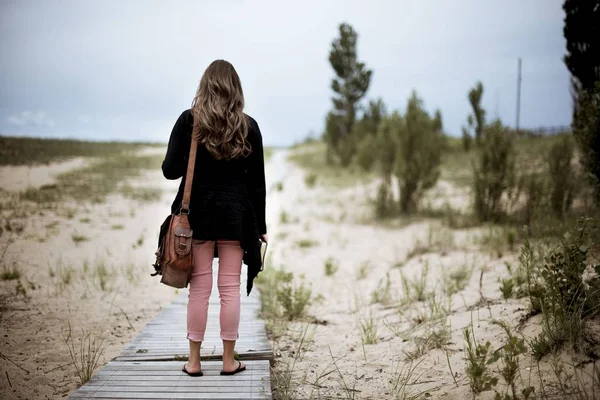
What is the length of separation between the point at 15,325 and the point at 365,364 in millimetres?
3035

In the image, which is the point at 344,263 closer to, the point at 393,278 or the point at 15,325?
the point at 393,278

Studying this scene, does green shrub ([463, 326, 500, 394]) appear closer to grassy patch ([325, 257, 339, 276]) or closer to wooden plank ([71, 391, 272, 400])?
wooden plank ([71, 391, 272, 400])

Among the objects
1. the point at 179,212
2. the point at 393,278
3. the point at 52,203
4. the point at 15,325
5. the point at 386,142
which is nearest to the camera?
the point at 179,212

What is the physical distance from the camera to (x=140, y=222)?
9.17 meters

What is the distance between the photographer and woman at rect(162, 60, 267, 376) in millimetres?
2461

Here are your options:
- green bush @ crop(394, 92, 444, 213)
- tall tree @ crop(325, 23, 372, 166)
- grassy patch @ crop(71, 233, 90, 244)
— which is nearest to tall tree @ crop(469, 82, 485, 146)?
tall tree @ crop(325, 23, 372, 166)

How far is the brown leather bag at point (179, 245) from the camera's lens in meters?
2.45

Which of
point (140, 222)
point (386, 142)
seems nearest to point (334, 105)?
point (386, 142)

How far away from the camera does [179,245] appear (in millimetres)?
2449

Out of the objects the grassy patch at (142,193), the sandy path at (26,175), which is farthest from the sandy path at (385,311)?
the sandy path at (26,175)

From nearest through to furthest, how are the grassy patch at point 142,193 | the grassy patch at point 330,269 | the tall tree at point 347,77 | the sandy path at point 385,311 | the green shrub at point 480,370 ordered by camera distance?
the green shrub at point 480,370, the sandy path at point 385,311, the grassy patch at point 330,269, the grassy patch at point 142,193, the tall tree at point 347,77

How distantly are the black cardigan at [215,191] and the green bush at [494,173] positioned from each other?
6.63 meters

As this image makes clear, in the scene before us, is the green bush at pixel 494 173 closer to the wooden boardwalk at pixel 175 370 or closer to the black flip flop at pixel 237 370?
the wooden boardwalk at pixel 175 370

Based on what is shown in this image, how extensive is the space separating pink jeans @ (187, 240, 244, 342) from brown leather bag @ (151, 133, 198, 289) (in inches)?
3.6
